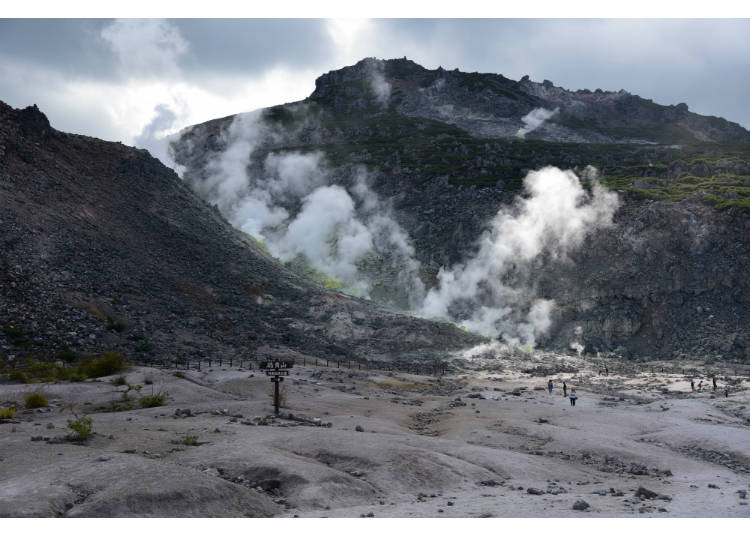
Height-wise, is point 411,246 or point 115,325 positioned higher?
point 411,246

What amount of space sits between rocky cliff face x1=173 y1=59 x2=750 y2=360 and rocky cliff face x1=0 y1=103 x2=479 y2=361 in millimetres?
22110

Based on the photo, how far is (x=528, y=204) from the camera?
10281 centimetres

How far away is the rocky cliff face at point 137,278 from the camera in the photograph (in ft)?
169

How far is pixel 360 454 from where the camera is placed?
2131 centimetres

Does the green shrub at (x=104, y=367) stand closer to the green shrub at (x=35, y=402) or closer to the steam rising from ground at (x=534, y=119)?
the green shrub at (x=35, y=402)

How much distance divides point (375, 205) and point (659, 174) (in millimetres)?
58180

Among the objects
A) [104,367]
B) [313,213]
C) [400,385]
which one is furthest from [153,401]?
[313,213]

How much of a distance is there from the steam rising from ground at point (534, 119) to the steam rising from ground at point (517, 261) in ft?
256

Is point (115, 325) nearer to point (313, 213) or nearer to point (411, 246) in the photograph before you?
point (411, 246)

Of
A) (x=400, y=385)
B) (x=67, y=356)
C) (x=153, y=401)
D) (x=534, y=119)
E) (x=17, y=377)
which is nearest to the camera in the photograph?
(x=153, y=401)

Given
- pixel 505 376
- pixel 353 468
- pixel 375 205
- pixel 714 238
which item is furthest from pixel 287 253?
pixel 353 468

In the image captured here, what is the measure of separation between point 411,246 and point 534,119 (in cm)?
10318

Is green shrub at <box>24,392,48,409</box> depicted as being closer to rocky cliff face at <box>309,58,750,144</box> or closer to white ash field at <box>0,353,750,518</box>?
white ash field at <box>0,353,750,518</box>

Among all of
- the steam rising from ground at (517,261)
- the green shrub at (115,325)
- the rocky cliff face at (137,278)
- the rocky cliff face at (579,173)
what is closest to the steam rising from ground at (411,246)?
the steam rising from ground at (517,261)
